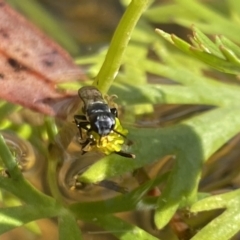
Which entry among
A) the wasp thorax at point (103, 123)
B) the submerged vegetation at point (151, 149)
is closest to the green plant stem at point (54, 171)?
the submerged vegetation at point (151, 149)

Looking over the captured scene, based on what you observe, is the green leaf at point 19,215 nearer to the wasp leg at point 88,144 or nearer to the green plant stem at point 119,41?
the wasp leg at point 88,144

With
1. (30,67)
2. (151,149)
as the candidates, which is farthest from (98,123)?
(30,67)

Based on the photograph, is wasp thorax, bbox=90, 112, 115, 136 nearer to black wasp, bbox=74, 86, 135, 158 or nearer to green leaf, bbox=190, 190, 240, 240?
black wasp, bbox=74, 86, 135, 158

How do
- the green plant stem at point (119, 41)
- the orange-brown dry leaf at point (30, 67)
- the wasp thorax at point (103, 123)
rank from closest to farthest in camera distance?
the green plant stem at point (119, 41)
the wasp thorax at point (103, 123)
the orange-brown dry leaf at point (30, 67)

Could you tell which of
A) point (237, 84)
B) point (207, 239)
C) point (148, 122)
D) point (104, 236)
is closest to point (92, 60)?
point (148, 122)

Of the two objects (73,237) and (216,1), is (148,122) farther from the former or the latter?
(216,1)
